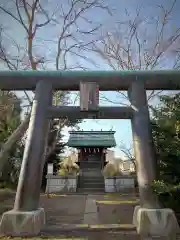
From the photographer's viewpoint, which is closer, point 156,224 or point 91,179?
point 156,224

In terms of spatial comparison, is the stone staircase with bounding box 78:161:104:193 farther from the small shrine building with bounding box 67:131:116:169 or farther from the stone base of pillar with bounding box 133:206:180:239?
the stone base of pillar with bounding box 133:206:180:239

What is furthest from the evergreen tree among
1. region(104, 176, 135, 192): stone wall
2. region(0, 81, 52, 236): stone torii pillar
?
region(104, 176, 135, 192): stone wall

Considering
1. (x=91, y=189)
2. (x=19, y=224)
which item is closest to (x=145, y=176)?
(x=19, y=224)

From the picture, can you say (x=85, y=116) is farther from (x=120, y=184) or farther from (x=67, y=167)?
(x=67, y=167)

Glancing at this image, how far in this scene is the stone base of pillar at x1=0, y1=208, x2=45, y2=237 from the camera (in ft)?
19.6

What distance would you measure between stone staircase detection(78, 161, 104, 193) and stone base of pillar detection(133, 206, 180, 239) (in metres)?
14.2

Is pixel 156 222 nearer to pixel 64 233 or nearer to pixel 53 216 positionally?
pixel 64 233

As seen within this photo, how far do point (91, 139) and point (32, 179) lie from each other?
1773 centimetres

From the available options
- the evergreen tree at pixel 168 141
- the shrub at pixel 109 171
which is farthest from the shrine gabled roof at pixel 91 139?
the evergreen tree at pixel 168 141

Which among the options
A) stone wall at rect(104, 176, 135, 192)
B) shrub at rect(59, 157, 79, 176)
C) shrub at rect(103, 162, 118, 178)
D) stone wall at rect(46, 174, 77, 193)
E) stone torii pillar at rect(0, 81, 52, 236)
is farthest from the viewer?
shrub at rect(59, 157, 79, 176)

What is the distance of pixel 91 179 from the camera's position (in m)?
22.0

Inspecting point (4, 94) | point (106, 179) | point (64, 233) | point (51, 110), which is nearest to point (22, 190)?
point (64, 233)

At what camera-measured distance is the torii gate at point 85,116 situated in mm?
6105

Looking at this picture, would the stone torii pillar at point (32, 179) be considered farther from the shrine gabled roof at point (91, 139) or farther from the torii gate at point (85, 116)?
the shrine gabled roof at point (91, 139)
